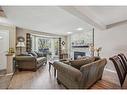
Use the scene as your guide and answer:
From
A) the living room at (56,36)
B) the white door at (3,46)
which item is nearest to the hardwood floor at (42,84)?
the living room at (56,36)

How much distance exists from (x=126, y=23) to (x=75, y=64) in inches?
97.8

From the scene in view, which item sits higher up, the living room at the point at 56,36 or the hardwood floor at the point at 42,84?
the living room at the point at 56,36

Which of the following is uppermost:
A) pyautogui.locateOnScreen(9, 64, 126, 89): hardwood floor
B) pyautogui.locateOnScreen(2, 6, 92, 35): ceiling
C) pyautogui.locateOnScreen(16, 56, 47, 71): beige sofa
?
pyautogui.locateOnScreen(2, 6, 92, 35): ceiling

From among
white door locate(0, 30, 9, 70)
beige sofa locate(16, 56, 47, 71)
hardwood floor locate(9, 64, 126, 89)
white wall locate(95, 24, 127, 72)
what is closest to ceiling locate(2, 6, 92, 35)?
white door locate(0, 30, 9, 70)

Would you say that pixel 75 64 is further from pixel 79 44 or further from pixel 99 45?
pixel 79 44

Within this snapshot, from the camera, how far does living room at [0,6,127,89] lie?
10.3 feet

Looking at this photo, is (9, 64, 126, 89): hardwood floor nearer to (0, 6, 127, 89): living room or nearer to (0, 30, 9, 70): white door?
(0, 6, 127, 89): living room

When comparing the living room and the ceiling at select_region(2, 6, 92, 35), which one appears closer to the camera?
the living room

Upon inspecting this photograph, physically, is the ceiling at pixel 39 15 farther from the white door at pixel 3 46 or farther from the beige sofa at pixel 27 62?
the beige sofa at pixel 27 62

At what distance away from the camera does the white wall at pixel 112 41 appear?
4284 millimetres

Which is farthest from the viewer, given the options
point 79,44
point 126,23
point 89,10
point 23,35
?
point 79,44

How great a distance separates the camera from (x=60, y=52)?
859 cm
